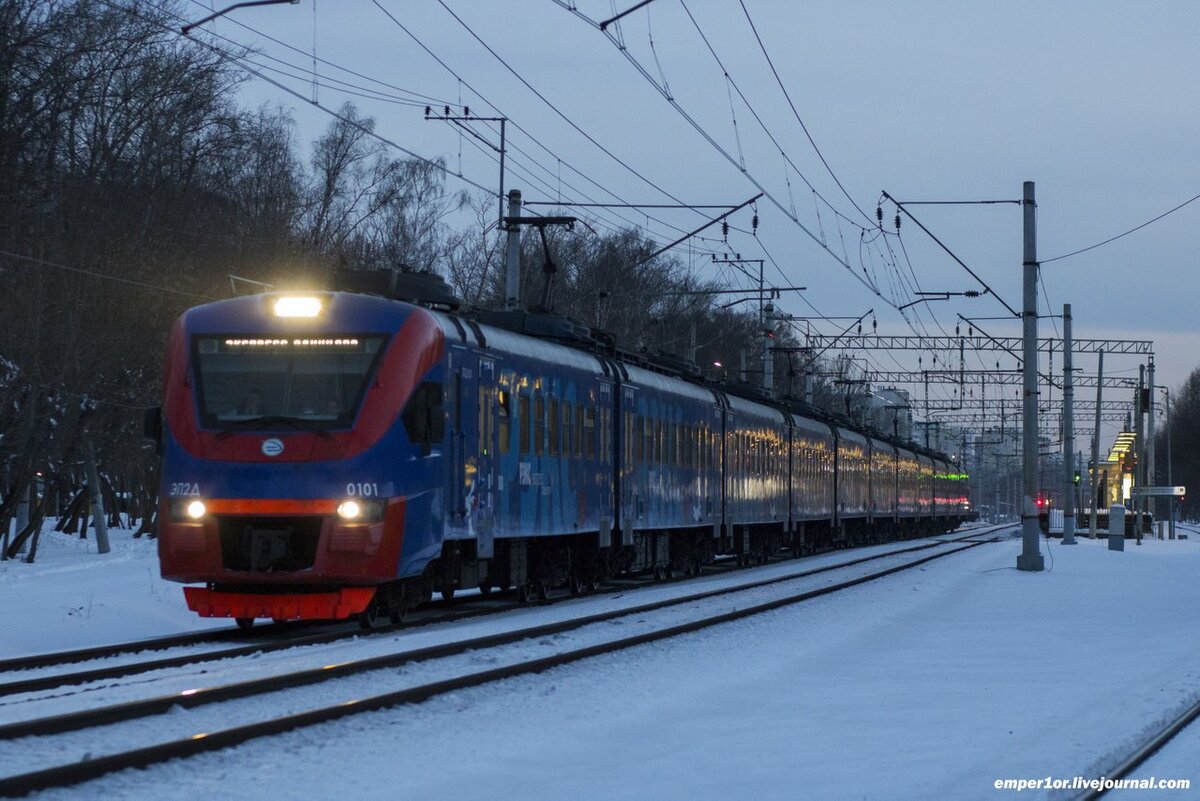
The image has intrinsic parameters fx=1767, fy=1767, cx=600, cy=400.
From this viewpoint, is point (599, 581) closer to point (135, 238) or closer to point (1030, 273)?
point (1030, 273)

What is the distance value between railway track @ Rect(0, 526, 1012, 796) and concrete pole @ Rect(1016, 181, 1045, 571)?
36.9 feet

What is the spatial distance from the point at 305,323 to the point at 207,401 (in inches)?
47.5

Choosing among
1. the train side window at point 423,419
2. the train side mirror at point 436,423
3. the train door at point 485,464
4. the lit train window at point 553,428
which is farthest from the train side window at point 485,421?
the lit train window at point 553,428

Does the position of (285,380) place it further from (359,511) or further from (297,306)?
(359,511)

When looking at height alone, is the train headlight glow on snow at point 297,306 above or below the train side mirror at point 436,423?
above

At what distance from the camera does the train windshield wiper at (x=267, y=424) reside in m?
16.7

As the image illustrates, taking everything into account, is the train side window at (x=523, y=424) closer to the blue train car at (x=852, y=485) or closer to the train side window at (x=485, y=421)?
the train side window at (x=485, y=421)

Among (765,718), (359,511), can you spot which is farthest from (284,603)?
(765,718)

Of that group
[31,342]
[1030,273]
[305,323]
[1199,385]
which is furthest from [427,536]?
[1199,385]

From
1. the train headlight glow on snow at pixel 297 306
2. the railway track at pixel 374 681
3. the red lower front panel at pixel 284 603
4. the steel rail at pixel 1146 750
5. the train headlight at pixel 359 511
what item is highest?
the train headlight glow on snow at pixel 297 306

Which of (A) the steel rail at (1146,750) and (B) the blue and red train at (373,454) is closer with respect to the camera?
(A) the steel rail at (1146,750)

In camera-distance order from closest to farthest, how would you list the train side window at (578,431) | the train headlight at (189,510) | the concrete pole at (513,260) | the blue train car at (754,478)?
1. the train headlight at (189,510)
2. the train side window at (578,431)
3. the concrete pole at (513,260)
4. the blue train car at (754,478)

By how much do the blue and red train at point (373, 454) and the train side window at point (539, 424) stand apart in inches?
1.1

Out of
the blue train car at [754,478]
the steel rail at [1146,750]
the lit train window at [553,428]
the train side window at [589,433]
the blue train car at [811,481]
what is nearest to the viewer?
the steel rail at [1146,750]
